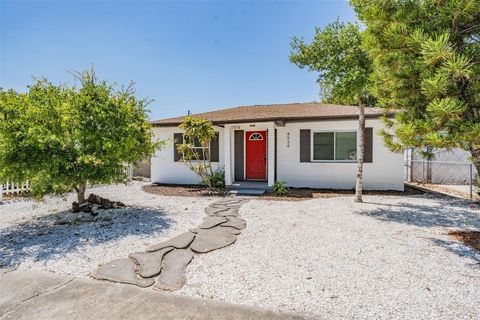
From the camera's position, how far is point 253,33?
1177cm

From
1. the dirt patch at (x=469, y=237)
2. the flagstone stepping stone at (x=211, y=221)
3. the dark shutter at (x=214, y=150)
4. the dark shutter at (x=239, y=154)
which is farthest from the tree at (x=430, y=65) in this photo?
the dark shutter at (x=214, y=150)

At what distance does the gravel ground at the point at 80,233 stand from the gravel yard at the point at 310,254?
20mm

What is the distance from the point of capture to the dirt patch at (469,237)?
4145mm

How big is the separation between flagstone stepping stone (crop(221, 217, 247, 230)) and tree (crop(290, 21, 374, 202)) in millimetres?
4529

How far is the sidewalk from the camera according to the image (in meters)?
2.39

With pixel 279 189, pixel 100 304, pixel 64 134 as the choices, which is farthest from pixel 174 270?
pixel 279 189

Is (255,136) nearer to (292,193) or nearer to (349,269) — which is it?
(292,193)

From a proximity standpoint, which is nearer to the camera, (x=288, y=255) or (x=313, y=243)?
(x=288, y=255)

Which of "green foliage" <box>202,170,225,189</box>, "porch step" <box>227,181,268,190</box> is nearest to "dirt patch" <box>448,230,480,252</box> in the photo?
"porch step" <box>227,181,268,190</box>

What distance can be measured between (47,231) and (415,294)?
20.7ft

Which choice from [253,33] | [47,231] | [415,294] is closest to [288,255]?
[415,294]

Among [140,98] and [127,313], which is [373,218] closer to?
[127,313]

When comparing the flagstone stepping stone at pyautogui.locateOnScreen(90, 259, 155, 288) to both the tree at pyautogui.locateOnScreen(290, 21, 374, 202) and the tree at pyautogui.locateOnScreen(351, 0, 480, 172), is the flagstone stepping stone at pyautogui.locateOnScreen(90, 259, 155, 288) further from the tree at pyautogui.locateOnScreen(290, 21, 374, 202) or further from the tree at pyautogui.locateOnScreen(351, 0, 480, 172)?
the tree at pyautogui.locateOnScreen(290, 21, 374, 202)

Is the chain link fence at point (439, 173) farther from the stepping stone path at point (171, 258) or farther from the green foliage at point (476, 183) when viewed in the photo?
the stepping stone path at point (171, 258)
